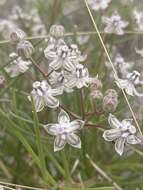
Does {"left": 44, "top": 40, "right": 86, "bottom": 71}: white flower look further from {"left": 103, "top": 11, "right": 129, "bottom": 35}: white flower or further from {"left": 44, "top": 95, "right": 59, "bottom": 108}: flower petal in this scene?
{"left": 103, "top": 11, "right": 129, "bottom": 35}: white flower

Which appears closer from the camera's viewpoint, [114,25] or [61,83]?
[61,83]

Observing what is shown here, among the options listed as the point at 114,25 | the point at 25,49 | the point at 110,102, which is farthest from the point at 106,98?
the point at 114,25

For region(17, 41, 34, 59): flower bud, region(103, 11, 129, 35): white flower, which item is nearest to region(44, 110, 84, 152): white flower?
region(17, 41, 34, 59): flower bud

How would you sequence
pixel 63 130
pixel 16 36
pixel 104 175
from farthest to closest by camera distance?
pixel 104 175 → pixel 16 36 → pixel 63 130

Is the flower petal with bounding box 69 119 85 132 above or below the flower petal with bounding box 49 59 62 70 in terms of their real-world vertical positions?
below

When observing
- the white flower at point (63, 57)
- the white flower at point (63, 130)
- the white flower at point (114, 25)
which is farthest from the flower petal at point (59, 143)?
the white flower at point (114, 25)

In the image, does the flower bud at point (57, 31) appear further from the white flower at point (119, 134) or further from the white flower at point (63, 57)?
the white flower at point (119, 134)

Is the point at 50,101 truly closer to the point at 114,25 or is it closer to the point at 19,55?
the point at 19,55

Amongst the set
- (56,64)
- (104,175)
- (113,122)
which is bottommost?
(104,175)
